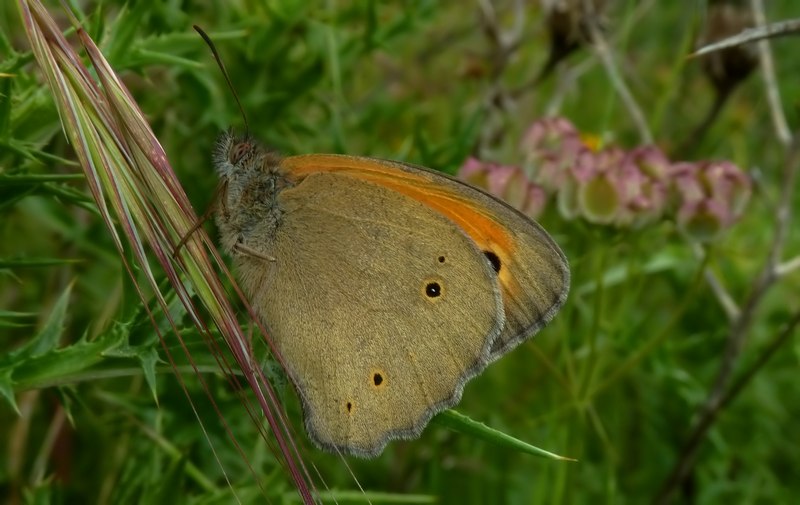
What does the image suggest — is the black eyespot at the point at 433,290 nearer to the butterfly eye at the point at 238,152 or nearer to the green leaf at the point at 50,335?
the butterfly eye at the point at 238,152

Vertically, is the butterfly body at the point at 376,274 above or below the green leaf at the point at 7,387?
below

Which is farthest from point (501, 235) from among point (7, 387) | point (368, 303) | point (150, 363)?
point (7, 387)

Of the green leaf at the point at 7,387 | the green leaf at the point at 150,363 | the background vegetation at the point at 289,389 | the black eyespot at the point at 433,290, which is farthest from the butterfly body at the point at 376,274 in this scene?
the green leaf at the point at 7,387

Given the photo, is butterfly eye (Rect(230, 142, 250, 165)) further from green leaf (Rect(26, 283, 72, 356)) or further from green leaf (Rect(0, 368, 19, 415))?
green leaf (Rect(0, 368, 19, 415))

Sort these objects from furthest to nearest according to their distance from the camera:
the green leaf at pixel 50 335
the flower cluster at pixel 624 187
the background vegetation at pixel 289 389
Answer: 1. the flower cluster at pixel 624 187
2. the background vegetation at pixel 289 389
3. the green leaf at pixel 50 335

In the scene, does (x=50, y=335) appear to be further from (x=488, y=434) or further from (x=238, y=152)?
(x=488, y=434)

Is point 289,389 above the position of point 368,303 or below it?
below

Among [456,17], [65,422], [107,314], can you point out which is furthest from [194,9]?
[456,17]
